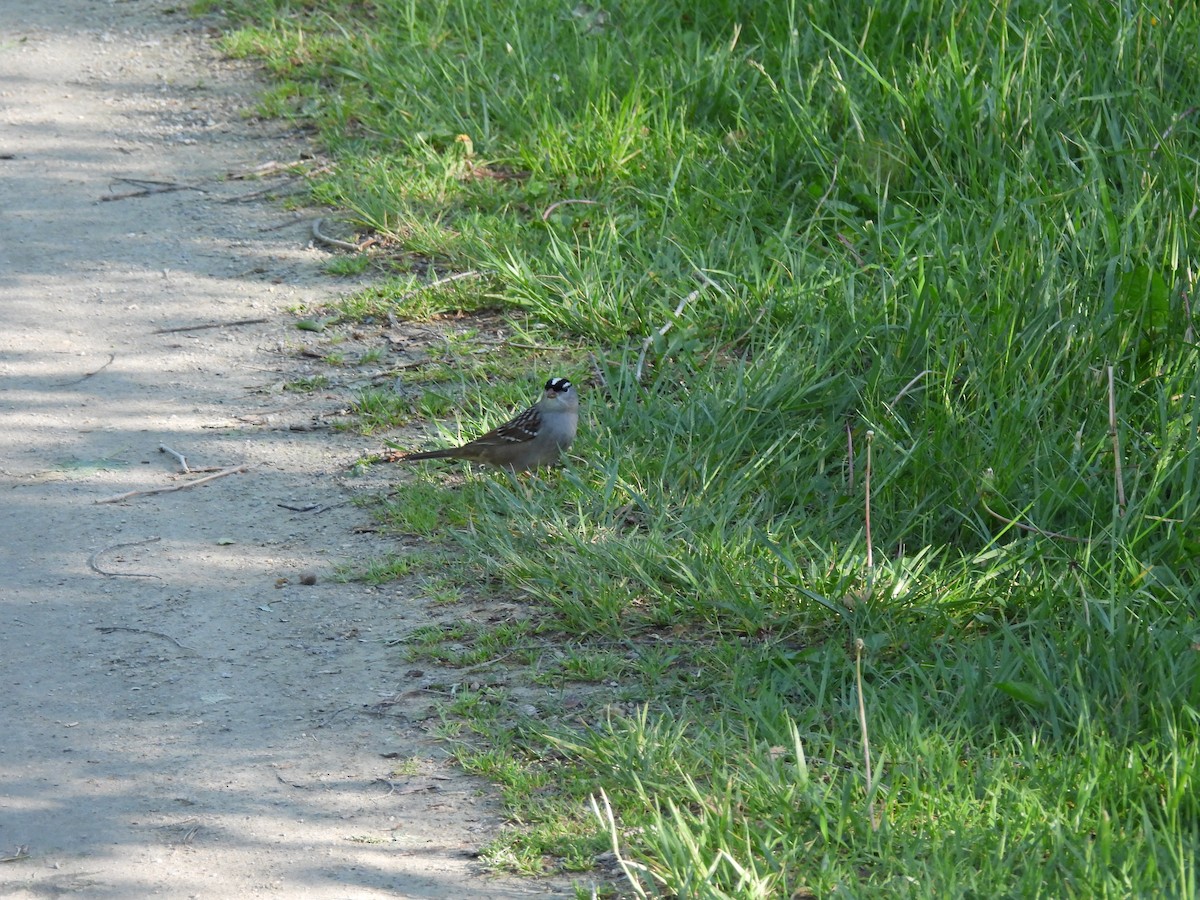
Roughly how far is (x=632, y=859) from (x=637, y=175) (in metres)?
4.34

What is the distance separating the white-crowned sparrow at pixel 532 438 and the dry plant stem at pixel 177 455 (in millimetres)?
871

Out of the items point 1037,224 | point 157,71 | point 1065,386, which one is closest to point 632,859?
point 1065,386

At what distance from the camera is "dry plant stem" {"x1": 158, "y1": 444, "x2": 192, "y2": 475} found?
5406 mm

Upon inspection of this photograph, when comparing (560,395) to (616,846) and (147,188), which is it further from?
(147,188)

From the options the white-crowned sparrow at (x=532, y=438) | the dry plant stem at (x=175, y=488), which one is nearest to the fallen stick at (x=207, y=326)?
the dry plant stem at (x=175, y=488)

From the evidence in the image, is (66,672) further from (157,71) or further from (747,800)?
(157,71)

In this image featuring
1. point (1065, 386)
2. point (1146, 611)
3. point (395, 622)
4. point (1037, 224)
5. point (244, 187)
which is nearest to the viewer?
point (1146, 611)

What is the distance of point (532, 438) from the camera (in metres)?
5.12

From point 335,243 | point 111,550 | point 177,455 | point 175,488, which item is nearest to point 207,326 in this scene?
point 335,243

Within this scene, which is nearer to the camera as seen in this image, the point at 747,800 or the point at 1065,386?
the point at 747,800

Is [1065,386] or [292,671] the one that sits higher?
[1065,386]

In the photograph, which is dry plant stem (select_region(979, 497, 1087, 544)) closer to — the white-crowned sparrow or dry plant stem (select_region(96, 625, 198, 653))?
the white-crowned sparrow

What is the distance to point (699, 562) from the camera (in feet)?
14.9

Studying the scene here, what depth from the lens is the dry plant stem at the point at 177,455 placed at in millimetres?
5406
